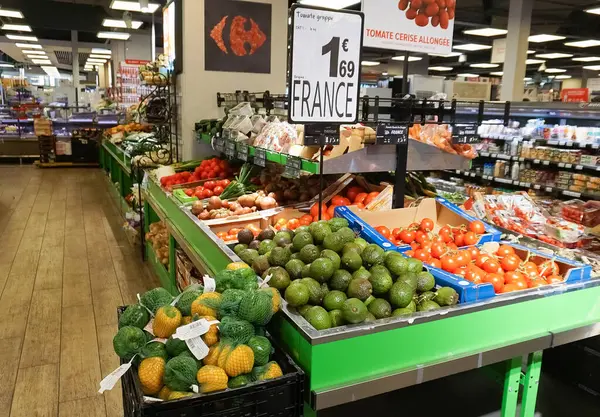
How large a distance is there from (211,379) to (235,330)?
194 mm

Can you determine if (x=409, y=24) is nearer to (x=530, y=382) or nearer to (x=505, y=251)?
(x=505, y=251)

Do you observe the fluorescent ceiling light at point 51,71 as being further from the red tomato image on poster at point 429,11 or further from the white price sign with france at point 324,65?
the white price sign with france at point 324,65

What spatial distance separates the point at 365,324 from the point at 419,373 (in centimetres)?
30

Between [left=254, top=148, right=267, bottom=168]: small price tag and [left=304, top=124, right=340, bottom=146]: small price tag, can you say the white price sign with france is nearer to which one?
[left=304, top=124, right=340, bottom=146]: small price tag

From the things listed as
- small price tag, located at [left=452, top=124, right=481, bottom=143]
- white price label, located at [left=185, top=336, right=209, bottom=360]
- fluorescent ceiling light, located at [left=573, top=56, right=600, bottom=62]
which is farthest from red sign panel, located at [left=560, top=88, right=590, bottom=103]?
fluorescent ceiling light, located at [left=573, top=56, right=600, bottom=62]

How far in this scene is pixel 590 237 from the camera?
369cm

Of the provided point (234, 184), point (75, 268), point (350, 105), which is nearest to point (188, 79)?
point (234, 184)

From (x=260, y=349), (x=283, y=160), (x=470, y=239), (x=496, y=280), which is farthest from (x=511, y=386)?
(x=283, y=160)

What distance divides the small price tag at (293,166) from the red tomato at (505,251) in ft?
3.88

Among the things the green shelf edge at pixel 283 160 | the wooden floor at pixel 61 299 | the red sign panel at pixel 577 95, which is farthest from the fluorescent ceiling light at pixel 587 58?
the green shelf edge at pixel 283 160

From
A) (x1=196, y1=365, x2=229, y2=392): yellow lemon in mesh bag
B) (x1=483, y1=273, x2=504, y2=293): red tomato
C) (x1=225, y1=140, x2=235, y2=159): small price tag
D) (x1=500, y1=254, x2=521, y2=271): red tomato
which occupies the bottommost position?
(x1=196, y1=365, x2=229, y2=392): yellow lemon in mesh bag

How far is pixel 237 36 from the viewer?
5.77 meters

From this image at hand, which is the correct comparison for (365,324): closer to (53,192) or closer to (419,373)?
(419,373)

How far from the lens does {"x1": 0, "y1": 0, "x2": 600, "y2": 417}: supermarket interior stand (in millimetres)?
1804
